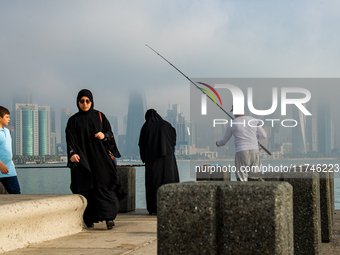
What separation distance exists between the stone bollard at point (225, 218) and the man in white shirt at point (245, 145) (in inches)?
191

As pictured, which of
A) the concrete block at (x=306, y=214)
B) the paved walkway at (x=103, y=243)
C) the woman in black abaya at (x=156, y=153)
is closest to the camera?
the concrete block at (x=306, y=214)

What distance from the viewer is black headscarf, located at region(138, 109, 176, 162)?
7.96 m

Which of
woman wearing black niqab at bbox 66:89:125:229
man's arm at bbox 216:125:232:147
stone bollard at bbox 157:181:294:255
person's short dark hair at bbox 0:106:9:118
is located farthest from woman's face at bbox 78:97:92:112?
stone bollard at bbox 157:181:294:255

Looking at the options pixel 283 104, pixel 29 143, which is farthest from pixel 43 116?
pixel 283 104

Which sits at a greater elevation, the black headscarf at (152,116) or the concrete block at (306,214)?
the black headscarf at (152,116)

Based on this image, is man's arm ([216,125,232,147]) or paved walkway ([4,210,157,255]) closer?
paved walkway ([4,210,157,255])

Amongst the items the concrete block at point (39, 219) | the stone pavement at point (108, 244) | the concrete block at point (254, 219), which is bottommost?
the stone pavement at point (108, 244)

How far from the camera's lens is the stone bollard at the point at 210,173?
27.6 feet

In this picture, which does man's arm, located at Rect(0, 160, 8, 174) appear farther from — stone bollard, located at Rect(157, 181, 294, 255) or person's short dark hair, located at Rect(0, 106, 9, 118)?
stone bollard, located at Rect(157, 181, 294, 255)

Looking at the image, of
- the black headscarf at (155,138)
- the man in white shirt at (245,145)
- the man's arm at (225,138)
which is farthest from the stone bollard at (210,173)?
the man in white shirt at (245,145)

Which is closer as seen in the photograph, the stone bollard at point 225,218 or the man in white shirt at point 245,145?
the stone bollard at point 225,218

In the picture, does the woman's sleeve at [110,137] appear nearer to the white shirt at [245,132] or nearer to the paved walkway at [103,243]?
the paved walkway at [103,243]

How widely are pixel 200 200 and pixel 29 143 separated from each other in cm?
15384

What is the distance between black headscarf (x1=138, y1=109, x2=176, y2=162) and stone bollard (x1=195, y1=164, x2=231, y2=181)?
27.3 inches
